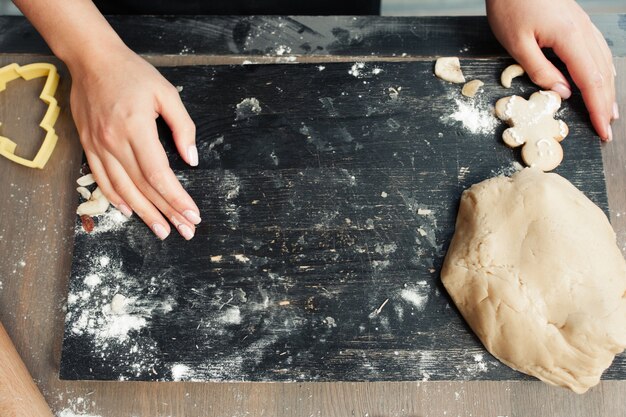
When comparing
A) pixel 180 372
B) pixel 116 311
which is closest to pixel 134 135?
pixel 116 311

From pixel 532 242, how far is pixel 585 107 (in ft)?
1.20

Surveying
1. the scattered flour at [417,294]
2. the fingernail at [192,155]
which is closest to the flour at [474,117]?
the scattered flour at [417,294]

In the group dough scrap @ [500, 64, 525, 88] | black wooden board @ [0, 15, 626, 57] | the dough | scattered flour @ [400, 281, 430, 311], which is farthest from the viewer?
black wooden board @ [0, 15, 626, 57]

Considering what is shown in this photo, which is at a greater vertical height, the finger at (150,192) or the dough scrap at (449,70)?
the dough scrap at (449,70)

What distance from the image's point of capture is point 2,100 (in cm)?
133

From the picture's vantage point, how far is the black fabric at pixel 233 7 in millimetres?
1380

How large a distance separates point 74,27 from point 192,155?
1.15 feet

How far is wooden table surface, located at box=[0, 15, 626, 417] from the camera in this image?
115 centimetres

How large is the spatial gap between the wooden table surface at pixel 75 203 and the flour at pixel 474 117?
0.17m

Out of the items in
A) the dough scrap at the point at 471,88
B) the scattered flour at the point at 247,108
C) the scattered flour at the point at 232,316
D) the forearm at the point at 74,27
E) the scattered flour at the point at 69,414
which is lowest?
the scattered flour at the point at 69,414

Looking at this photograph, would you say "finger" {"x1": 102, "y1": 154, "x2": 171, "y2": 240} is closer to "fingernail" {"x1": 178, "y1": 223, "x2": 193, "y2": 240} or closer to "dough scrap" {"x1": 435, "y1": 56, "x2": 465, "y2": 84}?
"fingernail" {"x1": 178, "y1": 223, "x2": 193, "y2": 240}

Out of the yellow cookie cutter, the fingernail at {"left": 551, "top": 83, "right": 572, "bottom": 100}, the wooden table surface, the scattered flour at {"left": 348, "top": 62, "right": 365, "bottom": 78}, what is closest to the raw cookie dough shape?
the fingernail at {"left": 551, "top": 83, "right": 572, "bottom": 100}

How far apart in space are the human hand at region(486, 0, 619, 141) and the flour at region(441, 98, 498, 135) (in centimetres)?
12

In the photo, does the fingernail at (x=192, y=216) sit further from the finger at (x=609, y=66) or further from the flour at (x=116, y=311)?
the finger at (x=609, y=66)
